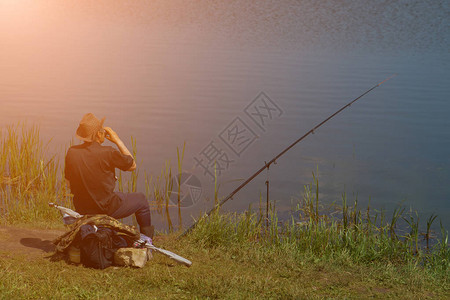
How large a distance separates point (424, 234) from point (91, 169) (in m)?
4.67

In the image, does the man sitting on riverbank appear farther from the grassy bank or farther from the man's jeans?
the grassy bank

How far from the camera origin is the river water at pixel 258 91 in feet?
36.7

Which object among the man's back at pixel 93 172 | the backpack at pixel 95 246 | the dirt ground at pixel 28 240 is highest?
the man's back at pixel 93 172

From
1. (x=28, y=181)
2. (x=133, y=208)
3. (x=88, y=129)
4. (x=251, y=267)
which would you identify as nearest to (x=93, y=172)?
(x=88, y=129)

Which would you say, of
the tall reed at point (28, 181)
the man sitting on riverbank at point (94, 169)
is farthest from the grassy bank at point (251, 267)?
the man sitting on riverbank at point (94, 169)

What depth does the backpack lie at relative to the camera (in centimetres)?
588

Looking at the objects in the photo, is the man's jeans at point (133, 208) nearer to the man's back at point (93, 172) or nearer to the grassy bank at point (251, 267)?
the man's back at point (93, 172)

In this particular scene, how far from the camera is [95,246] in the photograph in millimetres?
5914

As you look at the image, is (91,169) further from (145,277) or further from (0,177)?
→ (0,177)

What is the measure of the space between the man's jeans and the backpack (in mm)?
451

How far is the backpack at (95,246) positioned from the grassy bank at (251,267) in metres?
0.09

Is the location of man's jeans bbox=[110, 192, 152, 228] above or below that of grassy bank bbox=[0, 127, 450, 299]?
above

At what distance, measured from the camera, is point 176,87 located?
16609 mm

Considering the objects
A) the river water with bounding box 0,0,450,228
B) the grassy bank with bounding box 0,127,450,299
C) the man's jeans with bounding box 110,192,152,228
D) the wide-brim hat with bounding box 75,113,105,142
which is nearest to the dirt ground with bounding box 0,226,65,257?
the grassy bank with bounding box 0,127,450,299
